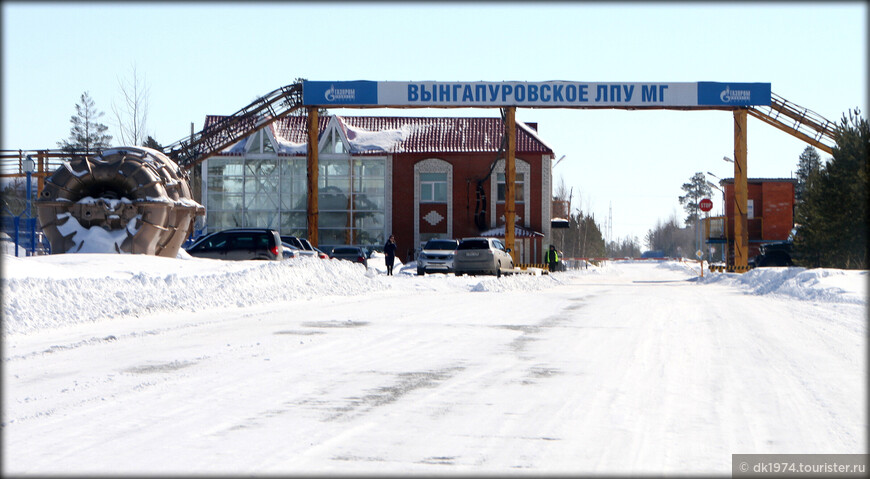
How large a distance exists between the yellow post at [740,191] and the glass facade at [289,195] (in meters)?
21.9

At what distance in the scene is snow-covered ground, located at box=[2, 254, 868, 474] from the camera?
19.3 feet

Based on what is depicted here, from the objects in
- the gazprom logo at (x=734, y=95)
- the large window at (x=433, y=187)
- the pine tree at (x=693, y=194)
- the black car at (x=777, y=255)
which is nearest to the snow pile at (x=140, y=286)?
the gazprom logo at (x=734, y=95)

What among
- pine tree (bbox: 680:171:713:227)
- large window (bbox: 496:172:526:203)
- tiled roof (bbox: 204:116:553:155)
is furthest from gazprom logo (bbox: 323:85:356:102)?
pine tree (bbox: 680:171:713:227)

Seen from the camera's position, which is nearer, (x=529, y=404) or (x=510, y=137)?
(x=529, y=404)

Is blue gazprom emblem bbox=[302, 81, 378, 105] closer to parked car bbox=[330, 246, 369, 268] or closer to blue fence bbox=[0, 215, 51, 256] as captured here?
parked car bbox=[330, 246, 369, 268]

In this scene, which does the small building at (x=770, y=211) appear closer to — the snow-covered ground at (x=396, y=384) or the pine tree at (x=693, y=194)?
the snow-covered ground at (x=396, y=384)

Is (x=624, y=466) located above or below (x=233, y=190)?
below

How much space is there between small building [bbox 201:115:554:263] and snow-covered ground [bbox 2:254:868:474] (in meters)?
37.3

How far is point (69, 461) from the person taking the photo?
Result: 5.62 metres

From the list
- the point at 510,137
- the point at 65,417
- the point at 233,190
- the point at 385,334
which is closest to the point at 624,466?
the point at 65,417

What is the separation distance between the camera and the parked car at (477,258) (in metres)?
36.0

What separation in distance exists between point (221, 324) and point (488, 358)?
18.7 ft

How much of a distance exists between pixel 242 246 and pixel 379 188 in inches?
1156

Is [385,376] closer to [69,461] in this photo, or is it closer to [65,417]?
[65,417]
